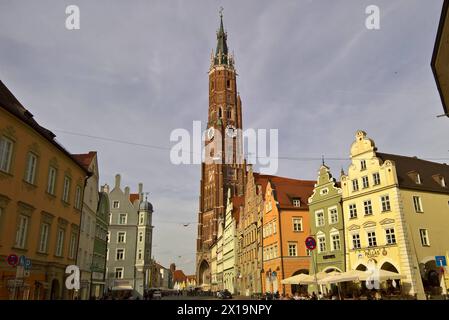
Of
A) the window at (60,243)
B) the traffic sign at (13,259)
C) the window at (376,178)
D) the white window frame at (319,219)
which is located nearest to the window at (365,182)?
the window at (376,178)

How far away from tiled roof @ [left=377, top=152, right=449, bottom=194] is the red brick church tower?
7628cm

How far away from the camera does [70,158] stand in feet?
87.7

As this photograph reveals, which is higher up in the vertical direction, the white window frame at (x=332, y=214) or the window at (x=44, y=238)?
the white window frame at (x=332, y=214)

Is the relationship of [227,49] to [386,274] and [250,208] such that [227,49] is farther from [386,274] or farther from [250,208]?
[386,274]

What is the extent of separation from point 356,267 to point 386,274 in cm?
629

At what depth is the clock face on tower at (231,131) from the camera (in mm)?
127694

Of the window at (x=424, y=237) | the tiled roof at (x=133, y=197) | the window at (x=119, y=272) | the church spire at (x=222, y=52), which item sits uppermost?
the church spire at (x=222, y=52)

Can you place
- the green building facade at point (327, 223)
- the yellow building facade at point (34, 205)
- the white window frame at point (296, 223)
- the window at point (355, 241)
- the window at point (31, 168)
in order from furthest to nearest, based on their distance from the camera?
the white window frame at point (296, 223), the green building facade at point (327, 223), the window at point (355, 241), the window at point (31, 168), the yellow building facade at point (34, 205)

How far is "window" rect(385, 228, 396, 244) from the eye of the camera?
3247 centimetres

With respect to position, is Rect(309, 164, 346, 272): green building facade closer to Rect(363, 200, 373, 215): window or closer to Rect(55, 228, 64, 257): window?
Rect(363, 200, 373, 215): window

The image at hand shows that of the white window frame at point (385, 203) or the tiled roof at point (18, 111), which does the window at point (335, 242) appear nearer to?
the white window frame at point (385, 203)

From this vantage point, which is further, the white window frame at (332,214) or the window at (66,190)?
the white window frame at (332,214)

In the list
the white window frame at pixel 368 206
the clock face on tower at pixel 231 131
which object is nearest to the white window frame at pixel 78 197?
the white window frame at pixel 368 206

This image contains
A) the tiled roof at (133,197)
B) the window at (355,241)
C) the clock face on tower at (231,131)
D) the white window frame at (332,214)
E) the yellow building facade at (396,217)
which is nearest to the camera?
the yellow building facade at (396,217)
